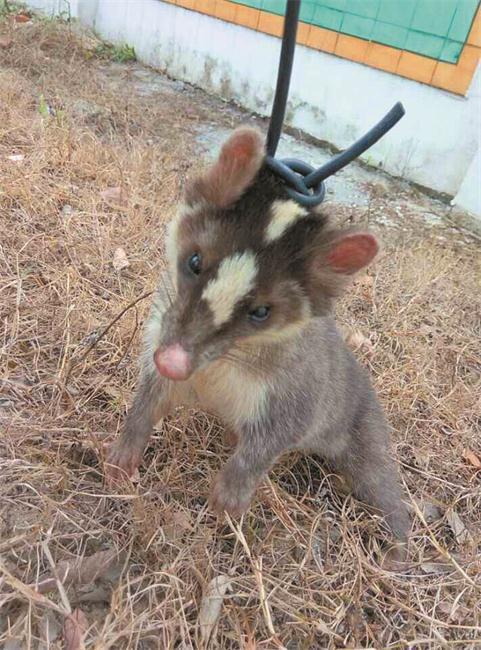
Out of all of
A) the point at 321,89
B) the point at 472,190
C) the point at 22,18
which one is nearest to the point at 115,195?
the point at 321,89

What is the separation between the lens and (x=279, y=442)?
1.91 metres

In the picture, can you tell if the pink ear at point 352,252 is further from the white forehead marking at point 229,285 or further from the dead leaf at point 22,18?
the dead leaf at point 22,18

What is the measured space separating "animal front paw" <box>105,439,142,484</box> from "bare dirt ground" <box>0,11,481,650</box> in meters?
0.05

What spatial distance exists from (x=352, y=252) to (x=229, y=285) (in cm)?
32

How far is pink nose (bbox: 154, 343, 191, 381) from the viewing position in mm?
1397

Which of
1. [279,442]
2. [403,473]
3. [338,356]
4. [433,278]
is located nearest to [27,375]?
[279,442]

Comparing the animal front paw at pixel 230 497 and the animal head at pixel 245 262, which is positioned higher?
the animal head at pixel 245 262

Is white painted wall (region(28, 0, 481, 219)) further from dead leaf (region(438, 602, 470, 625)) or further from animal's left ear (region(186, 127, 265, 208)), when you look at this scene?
animal's left ear (region(186, 127, 265, 208))

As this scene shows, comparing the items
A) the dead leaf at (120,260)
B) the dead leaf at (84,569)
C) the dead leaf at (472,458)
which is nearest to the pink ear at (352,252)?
the dead leaf at (84,569)

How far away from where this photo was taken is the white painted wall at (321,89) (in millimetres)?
4871

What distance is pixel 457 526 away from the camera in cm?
230

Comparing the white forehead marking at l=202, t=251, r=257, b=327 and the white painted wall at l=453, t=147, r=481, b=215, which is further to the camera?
the white painted wall at l=453, t=147, r=481, b=215

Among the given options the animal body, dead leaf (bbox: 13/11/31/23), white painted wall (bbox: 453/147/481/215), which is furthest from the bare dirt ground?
dead leaf (bbox: 13/11/31/23)

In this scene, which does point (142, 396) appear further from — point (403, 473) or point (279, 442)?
point (403, 473)
